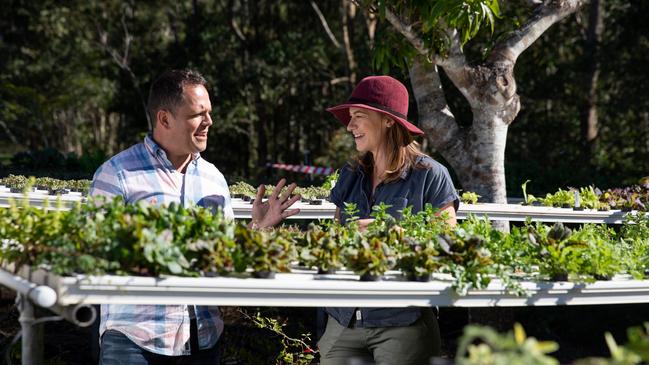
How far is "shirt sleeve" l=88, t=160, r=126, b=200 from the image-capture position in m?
3.63

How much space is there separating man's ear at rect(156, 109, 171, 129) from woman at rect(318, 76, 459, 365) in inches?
34.2

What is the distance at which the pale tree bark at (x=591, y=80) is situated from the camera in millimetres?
19672

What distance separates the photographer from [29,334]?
2844mm

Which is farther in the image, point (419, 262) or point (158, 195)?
point (158, 195)

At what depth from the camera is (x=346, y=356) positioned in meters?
3.71

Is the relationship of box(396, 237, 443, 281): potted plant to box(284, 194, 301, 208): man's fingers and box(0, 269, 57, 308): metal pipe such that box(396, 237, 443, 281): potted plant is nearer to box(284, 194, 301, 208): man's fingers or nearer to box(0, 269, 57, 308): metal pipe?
box(284, 194, 301, 208): man's fingers

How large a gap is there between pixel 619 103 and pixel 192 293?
18207mm

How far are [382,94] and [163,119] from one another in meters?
1.04

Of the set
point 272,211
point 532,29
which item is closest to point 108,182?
point 272,211

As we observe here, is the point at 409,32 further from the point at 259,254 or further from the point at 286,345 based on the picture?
the point at 259,254

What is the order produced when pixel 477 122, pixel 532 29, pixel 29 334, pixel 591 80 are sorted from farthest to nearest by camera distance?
1. pixel 591 80
2. pixel 532 29
3. pixel 477 122
4. pixel 29 334

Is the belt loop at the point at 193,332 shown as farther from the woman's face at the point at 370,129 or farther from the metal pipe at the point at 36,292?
the woman's face at the point at 370,129

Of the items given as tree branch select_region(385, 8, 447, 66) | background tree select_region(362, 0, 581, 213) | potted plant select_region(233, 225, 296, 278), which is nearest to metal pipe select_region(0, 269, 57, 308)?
potted plant select_region(233, 225, 296, 278)

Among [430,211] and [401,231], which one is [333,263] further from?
[430,211]
